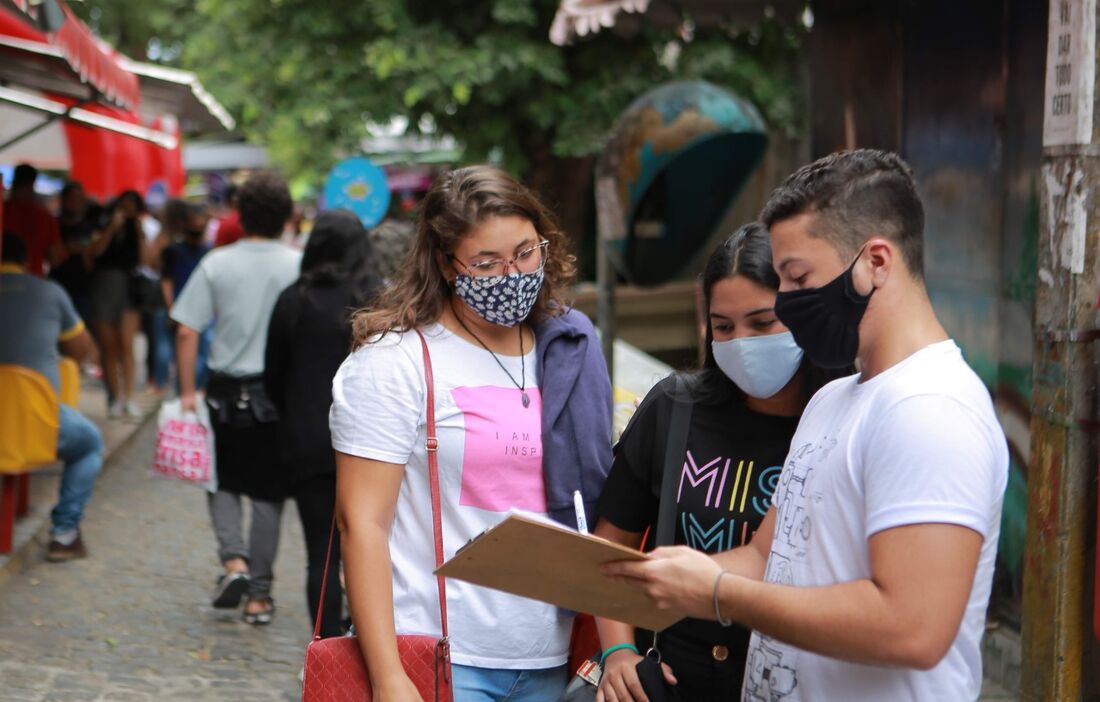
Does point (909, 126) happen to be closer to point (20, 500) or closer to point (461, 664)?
point (461, 664)

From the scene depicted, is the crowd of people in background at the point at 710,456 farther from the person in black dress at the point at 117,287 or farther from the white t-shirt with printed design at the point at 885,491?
the person in black dress at the point at 117,287

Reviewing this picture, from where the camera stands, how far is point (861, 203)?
2.12 m

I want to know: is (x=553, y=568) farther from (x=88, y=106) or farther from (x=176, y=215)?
(x=176, y=215)

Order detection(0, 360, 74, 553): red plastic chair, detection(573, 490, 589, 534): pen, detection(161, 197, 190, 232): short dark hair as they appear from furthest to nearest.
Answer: detection(161, 197, 190, 232): short dark hair
detection(0, 360, 74, 553): red plastic chair
detection(573, 490, 589, 534): pen

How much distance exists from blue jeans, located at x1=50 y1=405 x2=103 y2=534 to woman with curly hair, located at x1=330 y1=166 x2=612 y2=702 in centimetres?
485

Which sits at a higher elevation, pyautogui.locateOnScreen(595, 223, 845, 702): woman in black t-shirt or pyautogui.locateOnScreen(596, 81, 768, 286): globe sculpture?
pyautogui.locateOnScreen(596, 81, 768, 286): globe sculpture

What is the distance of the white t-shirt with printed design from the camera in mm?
1924

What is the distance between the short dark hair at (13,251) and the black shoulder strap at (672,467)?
232 inches

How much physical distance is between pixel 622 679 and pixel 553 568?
0.69m

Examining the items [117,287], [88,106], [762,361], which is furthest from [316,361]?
[117,287]

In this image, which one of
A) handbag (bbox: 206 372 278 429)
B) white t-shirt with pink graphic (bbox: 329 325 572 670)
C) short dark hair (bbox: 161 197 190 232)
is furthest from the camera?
short dark hair (bbox: 161 197 190 232)

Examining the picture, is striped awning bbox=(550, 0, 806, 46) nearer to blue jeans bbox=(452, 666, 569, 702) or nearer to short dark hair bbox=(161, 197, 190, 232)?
blue jeans bbox=(452, 666, 569, 702)

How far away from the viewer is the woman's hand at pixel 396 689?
2.71m

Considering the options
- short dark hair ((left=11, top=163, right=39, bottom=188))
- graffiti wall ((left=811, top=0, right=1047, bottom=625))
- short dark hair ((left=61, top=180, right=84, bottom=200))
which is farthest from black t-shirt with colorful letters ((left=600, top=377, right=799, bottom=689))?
short dark hair ((left=61, top=180, right=84, bottom=200))
